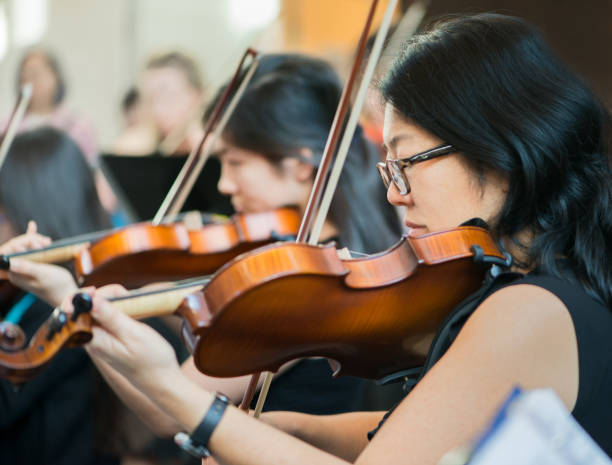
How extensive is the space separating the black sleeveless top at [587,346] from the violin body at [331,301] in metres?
0.10

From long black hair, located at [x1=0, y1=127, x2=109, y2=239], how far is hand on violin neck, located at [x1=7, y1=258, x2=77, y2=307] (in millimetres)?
577

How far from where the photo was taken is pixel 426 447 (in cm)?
85

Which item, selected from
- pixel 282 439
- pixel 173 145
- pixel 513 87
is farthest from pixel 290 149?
pixel 173 145

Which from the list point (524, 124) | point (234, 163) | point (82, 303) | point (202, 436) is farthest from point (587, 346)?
point (234, 163)

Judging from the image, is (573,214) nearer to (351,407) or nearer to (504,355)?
(504,355)

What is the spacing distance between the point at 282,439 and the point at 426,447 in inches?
6.2

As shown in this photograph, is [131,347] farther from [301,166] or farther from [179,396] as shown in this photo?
[301,166]

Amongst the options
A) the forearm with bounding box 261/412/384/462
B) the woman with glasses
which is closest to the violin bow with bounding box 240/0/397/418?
the woman with glasses

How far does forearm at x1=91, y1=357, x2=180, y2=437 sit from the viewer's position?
1330 millimetres

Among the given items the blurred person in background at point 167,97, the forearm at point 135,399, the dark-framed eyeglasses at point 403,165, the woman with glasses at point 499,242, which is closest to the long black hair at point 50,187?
the forearm at point 135,399

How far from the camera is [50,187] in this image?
207 cm

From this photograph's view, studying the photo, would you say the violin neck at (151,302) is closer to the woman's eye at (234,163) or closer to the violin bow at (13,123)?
the woman's eye at (234,163)

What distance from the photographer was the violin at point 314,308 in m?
0.97

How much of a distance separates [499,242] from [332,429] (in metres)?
0.37
